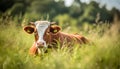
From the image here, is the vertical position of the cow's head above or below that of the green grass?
above

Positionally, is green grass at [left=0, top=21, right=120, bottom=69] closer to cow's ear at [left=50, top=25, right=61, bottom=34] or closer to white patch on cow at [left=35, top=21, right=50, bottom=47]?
white patch on cow at [left=35, top=21, right=50, bottom=47]

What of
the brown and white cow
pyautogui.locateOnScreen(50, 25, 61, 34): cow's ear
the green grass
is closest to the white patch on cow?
the brown and white cow

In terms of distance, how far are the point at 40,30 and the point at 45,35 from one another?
12cm

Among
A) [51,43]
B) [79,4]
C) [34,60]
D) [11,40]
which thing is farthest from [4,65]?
[79,4]

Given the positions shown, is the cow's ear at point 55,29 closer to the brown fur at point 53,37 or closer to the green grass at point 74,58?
the brown fur at point 53,37

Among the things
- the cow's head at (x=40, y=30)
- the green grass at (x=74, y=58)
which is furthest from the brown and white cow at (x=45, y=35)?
the green grass at (x=74, y=58)

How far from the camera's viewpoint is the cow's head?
255 inches

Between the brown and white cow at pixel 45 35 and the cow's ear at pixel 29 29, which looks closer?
the brown and white cow at pixel 45 35

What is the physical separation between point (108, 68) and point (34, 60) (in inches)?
47.3

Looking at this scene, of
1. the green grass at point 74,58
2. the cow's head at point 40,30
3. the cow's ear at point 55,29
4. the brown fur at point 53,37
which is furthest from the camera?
the cow's ear at point 55,29

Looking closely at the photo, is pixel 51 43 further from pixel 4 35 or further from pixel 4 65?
pixel 4 65

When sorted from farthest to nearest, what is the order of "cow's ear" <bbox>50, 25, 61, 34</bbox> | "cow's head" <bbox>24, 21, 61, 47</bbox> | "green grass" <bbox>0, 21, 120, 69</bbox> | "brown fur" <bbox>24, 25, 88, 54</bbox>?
"cow's ear" <bbox>50, 25, 61, 34</bbox> < "brown fur" <bbox>24, 25, 88, 54</bbox> < "cow's head" <bbox>24, 21, 61, 47</bbox> < "green grass" <bbox>0, 21, 120, 69</bbox>

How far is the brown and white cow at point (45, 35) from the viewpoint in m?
6.53

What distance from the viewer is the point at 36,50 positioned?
6680 millimetres
